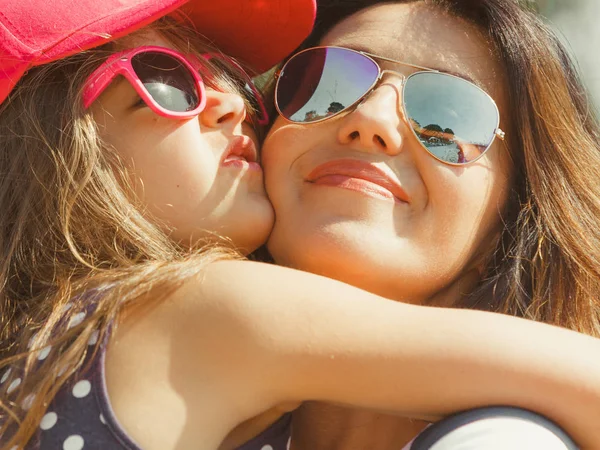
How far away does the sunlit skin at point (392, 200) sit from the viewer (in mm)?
2305

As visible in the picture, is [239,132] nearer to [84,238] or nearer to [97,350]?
[84,238]

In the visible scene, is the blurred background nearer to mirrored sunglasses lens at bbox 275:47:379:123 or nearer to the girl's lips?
mirrored sunglasses lens at bbox 275:47:379:123

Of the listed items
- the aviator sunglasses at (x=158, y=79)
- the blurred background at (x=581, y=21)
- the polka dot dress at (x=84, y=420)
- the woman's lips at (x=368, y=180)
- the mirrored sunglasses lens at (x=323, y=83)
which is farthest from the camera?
the blurred background at (x=581, y=21)

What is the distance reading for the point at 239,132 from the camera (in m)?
2.49

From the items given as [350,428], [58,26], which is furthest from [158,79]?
[350,428]

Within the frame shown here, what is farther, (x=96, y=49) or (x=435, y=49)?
(x=435, y=49)

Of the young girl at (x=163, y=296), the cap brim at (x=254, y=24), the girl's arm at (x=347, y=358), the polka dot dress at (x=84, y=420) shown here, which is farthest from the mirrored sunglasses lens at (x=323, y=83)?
the polka dot dress at (x=84, y=420)

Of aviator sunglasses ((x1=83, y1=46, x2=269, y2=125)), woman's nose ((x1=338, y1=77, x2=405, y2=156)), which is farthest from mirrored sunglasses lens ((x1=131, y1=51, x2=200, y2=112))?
woman's nose ((x1=338, y1=77, x2=405, y2=156))

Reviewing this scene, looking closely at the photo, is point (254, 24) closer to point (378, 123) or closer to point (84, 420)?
point (378, 123)

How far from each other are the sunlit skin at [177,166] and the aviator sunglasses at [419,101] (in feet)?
1.15

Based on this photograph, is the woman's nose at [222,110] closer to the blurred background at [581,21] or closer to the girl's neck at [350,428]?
the girl's neck at [350,428]

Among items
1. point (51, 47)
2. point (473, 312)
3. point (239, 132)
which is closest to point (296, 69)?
point (239, 132)

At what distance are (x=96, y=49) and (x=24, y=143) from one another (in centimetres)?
34

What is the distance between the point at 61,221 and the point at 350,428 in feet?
3.54
